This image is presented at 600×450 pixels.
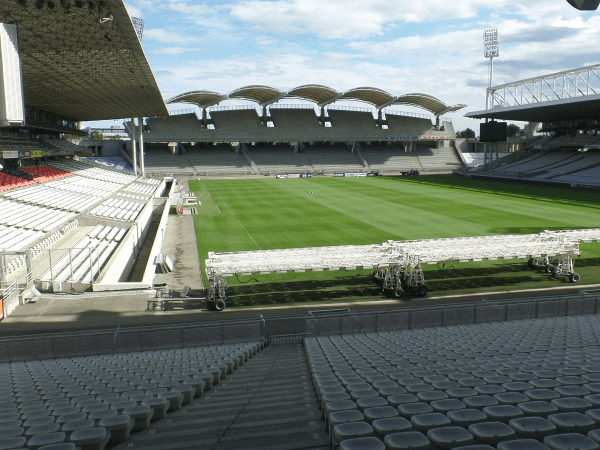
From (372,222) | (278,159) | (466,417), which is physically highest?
(278,159)

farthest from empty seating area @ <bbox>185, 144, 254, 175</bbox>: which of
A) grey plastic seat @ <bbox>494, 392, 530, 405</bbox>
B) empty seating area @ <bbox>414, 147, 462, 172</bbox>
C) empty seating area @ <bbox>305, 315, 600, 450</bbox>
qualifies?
grey plastic seat @ <bbox>494, 392, 530, 405</bbox>

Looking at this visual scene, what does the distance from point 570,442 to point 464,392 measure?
1.79 metres

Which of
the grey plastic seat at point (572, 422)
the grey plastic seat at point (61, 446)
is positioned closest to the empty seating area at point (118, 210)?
the grey plastic seat at point (61, 446)

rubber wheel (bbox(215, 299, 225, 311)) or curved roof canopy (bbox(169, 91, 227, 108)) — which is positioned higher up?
curved roof canopy (bbox(169, 91, 227, 108))

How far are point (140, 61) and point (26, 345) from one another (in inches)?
731

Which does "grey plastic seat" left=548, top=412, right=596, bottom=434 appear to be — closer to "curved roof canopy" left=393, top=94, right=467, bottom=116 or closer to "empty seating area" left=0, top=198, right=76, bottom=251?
"empty seating area" left=0, top=198, right=76, bottom=251

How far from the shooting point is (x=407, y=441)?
402 cm

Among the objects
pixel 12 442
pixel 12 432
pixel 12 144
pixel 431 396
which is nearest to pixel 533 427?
pixel 431 396

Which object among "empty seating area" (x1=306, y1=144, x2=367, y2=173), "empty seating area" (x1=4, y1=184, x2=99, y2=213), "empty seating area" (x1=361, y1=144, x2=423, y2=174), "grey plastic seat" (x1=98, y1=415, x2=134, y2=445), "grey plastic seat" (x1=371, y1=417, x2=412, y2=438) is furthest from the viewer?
"empty seating area" (x1=361, y1=144, x2=423, y2=174)

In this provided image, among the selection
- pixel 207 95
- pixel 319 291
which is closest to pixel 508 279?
pixel 319 291

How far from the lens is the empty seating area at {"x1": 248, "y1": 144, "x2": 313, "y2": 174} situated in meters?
84.4

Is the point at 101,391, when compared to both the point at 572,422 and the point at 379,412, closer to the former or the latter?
the point at 379,412

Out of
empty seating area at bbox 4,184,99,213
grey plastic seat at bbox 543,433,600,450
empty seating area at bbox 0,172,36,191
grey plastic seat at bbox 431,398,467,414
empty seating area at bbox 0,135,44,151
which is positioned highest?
empty seating area at bbox 0,135,44,151

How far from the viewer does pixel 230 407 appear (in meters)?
6.53
